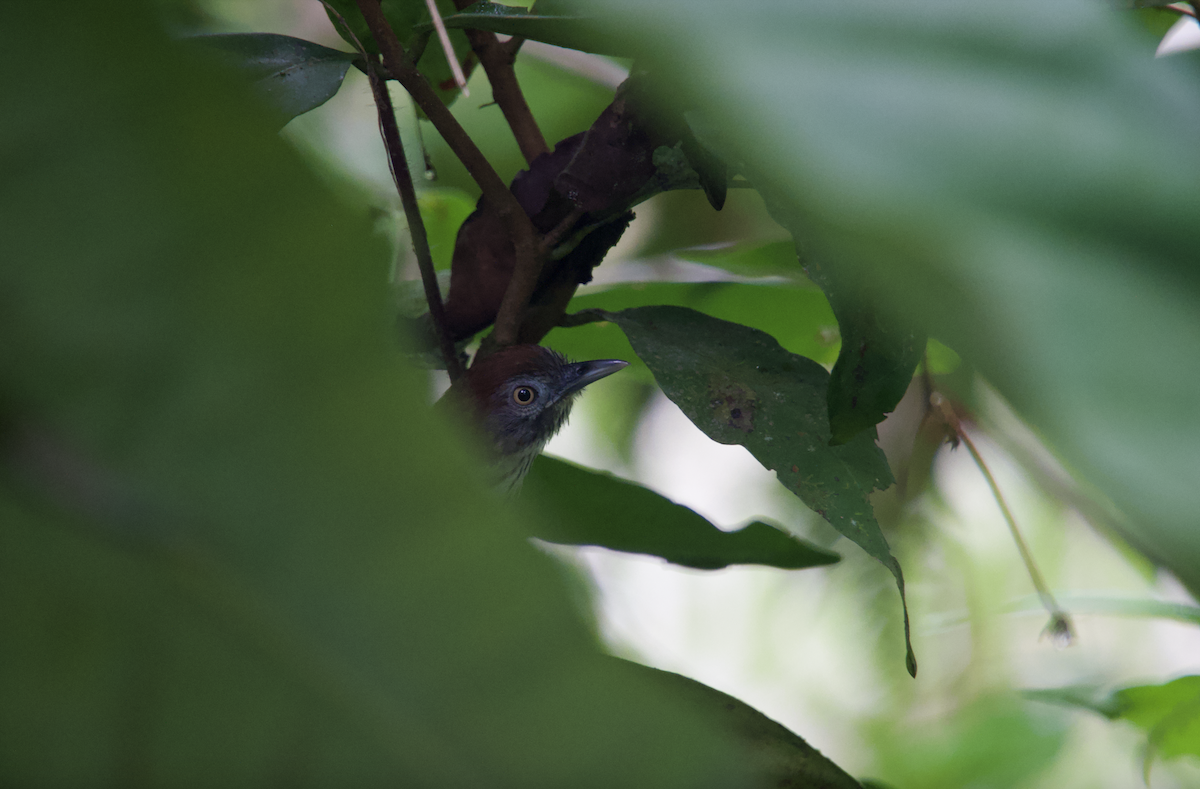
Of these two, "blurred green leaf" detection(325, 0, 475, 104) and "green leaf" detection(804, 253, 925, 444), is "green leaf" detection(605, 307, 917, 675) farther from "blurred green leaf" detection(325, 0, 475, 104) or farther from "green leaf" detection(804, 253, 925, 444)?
"blurred green leaf" detection(325, 0, 475, 104)

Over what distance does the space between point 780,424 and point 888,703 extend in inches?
99.0

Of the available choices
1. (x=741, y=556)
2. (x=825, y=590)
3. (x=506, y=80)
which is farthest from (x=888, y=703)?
(x=506, y=80)

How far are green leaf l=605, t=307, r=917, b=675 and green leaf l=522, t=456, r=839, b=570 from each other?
0.24m

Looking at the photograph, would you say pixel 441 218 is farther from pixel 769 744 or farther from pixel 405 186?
pixel 769 744

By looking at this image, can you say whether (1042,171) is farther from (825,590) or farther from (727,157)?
(825,590)

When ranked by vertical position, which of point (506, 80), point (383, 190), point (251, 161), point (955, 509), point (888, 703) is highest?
point (383, 190)

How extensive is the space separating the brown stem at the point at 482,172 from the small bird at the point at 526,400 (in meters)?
0.53

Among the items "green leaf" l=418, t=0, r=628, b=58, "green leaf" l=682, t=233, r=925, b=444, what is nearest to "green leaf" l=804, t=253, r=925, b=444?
"green leaf" l=682, t=233, r=925, b=444

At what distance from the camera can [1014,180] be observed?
0.79 feet

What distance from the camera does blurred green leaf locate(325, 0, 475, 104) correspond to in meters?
0.93

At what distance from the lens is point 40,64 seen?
24 centimetres

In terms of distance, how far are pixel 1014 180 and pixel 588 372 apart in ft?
6.06

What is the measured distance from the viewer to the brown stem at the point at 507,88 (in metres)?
1.18

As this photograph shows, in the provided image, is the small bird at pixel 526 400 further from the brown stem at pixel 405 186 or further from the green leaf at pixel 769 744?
the green leaf at pixel 769 744
